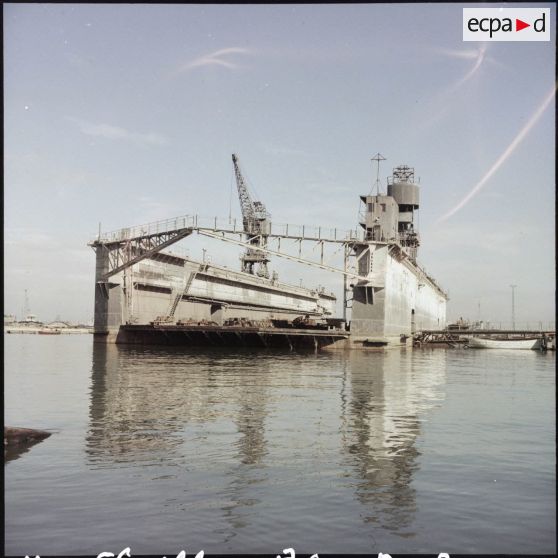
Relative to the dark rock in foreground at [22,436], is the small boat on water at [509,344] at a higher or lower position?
lower

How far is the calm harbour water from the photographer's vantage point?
9633 millimetres

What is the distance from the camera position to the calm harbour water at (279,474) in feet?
31.6

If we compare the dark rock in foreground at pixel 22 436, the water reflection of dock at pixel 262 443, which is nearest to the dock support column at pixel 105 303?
the water reflection of dock at pixel 262 443

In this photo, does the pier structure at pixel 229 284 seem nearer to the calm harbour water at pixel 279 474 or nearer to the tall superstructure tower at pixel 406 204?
the tall superstructure tower at pixel 406 204

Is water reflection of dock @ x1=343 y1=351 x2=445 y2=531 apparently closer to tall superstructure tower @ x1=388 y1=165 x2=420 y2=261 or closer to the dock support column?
the dock support column

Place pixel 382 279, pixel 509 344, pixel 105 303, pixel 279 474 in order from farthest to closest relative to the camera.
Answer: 1. pixel 509 344
2. pixel 105 303
3. pixel 382 279
4. pixel 279 474

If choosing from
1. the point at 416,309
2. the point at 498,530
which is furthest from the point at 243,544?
the point at 416,309

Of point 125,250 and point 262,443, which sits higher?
point 125,250

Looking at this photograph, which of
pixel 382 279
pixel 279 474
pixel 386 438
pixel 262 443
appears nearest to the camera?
pixel 279 474

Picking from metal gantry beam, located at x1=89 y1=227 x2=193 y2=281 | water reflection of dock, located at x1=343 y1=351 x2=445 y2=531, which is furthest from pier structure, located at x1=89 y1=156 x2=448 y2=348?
water reflection of dock, located at x1=343 y1=351 x2=445 y2=531

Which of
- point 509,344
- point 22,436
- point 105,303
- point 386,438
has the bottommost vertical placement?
point 509,344

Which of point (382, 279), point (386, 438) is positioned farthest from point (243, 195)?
point (386, 438)

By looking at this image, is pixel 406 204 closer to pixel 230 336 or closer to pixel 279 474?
pixel 230 336

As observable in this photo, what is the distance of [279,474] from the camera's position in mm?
13195
